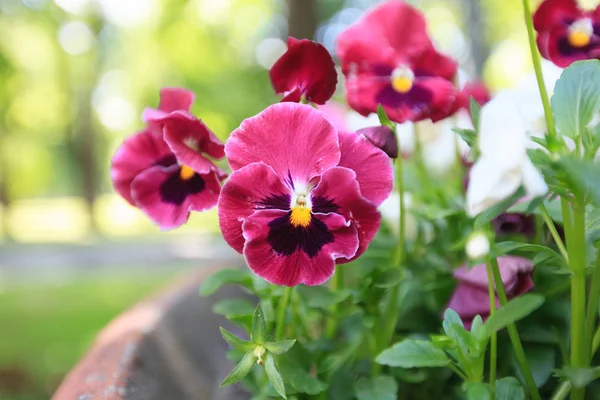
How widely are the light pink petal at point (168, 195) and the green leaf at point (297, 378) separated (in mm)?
149

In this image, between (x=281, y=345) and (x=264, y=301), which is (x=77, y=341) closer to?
(x=264, y=301)

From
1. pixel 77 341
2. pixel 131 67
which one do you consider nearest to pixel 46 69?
pixel 131 67

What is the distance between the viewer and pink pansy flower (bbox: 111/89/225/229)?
1.47ft

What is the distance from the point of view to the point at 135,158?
1.68ft

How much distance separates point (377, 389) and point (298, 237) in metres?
0.17

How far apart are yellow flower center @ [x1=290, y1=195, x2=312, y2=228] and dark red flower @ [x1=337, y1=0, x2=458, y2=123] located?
0.51ft

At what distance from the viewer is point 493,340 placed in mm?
436

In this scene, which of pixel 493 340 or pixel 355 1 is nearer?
pixel 493 340

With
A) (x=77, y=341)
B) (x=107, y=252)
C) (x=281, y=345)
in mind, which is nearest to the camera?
(x=281, y=345)

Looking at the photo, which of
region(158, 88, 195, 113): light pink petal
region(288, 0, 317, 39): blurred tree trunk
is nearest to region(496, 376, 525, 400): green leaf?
region(158, 88, 195, 113): light pink petal

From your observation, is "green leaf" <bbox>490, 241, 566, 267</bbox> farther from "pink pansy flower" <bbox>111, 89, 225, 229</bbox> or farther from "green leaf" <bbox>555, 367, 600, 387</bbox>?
"pink pansy flower" <bbox>111, 89, 225, 229</bbox>

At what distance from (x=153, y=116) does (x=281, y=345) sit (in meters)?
0.21

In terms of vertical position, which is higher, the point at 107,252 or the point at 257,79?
the point at 257,79

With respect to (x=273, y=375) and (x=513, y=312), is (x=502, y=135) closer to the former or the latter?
(x=513, y=312)
